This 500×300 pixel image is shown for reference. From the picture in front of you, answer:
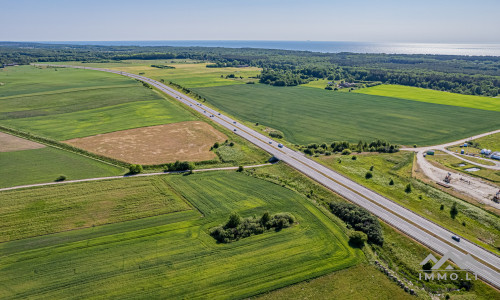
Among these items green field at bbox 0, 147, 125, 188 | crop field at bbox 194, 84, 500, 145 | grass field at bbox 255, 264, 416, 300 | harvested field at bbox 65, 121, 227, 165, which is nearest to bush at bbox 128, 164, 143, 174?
green field at bbox 0, 147, 125, 188

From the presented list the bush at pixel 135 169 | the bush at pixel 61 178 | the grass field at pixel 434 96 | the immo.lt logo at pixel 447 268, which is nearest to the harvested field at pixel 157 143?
the bush at pixel 135 169

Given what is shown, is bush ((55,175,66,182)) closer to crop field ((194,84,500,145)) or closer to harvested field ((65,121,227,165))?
harvested field ((65,121,227,165))

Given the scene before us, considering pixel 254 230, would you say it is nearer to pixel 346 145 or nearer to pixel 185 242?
pixel 185 242

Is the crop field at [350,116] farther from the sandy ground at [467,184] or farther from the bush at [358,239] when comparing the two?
the bush at [358,239]

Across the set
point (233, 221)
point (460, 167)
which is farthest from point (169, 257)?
point (460, 167)

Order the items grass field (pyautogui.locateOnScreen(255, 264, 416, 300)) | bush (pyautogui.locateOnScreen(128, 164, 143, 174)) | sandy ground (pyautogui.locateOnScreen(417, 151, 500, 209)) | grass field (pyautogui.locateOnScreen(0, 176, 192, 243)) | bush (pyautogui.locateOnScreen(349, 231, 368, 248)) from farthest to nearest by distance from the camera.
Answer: bush (pyautogui.locateOnScreen(128, 164, 143, 174)) → sandy ground (pyautogui.locateOnScreen(417, 151, 500, 209)) → grass field (pyautogui.locateOnScreen(0, 176, 192, 243)) → bush (pyautogui.locateOnScreen(349, 231, 368, 248)) → grass field (pyautogui.locateOnScreen(255, 264, 416, 300))

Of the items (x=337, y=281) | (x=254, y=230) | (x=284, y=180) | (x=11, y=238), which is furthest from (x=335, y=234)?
(x=11, y=238)

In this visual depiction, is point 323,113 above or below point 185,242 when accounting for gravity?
above
